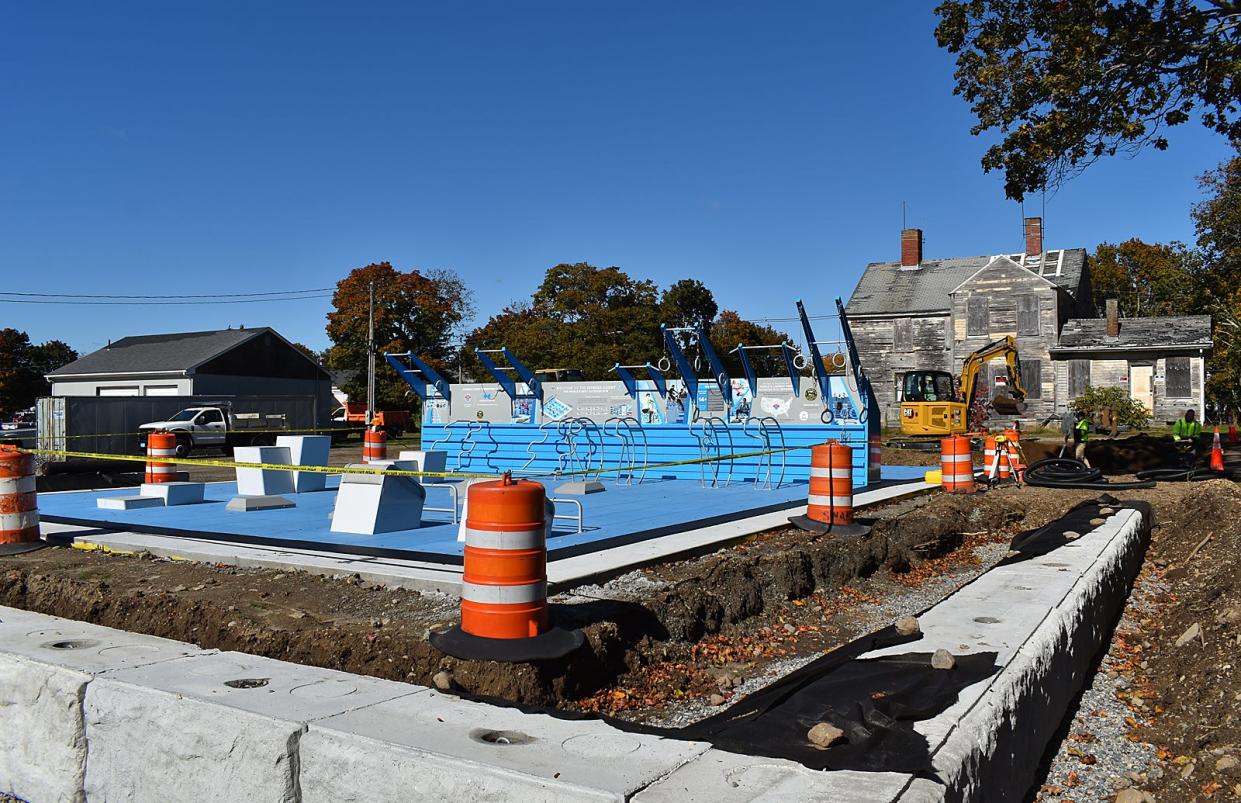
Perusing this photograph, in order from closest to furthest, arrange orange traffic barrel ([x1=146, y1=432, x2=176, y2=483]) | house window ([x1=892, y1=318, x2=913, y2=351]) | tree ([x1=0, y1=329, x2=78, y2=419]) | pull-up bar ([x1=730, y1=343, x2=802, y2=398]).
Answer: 1. orange traffic barrel ([x1=146, y1=432, x2=176, y2=483])
2. pull-up bar ([x1=730, y1=343, x2=802, y2=398])
3. house window ([x1=892, y1=318, x2=913, y2=351])
4. tree ([x1=0, y1=329, x2=78, y2=419])

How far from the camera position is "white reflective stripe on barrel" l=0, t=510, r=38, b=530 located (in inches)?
335

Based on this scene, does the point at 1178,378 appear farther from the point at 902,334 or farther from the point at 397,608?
the point at 397,608

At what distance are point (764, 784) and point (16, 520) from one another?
8078 millimetres

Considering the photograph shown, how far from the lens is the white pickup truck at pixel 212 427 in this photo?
101 feet

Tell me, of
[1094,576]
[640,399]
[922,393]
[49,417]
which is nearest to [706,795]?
[1094,576]

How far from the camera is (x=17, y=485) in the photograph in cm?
855

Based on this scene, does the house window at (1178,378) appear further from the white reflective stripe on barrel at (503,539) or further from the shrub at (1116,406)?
the white reflective stripe on barrel at (503,539)

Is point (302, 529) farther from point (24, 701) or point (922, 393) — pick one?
point (922, 393)

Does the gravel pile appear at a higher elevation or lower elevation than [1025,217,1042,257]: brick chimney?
lower

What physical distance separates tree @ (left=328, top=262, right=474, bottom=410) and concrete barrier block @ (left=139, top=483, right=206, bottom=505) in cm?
3948

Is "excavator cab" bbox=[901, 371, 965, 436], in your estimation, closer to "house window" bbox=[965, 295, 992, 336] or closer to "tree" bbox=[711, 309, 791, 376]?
"house window" bbox=[965, 295, 992, 336]

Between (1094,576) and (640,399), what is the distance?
39.0 ft

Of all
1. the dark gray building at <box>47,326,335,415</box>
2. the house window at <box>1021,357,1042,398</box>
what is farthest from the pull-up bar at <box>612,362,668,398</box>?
the dark gray building at <box>47,326,335,415</box>

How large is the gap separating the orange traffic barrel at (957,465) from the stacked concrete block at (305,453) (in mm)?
9382
